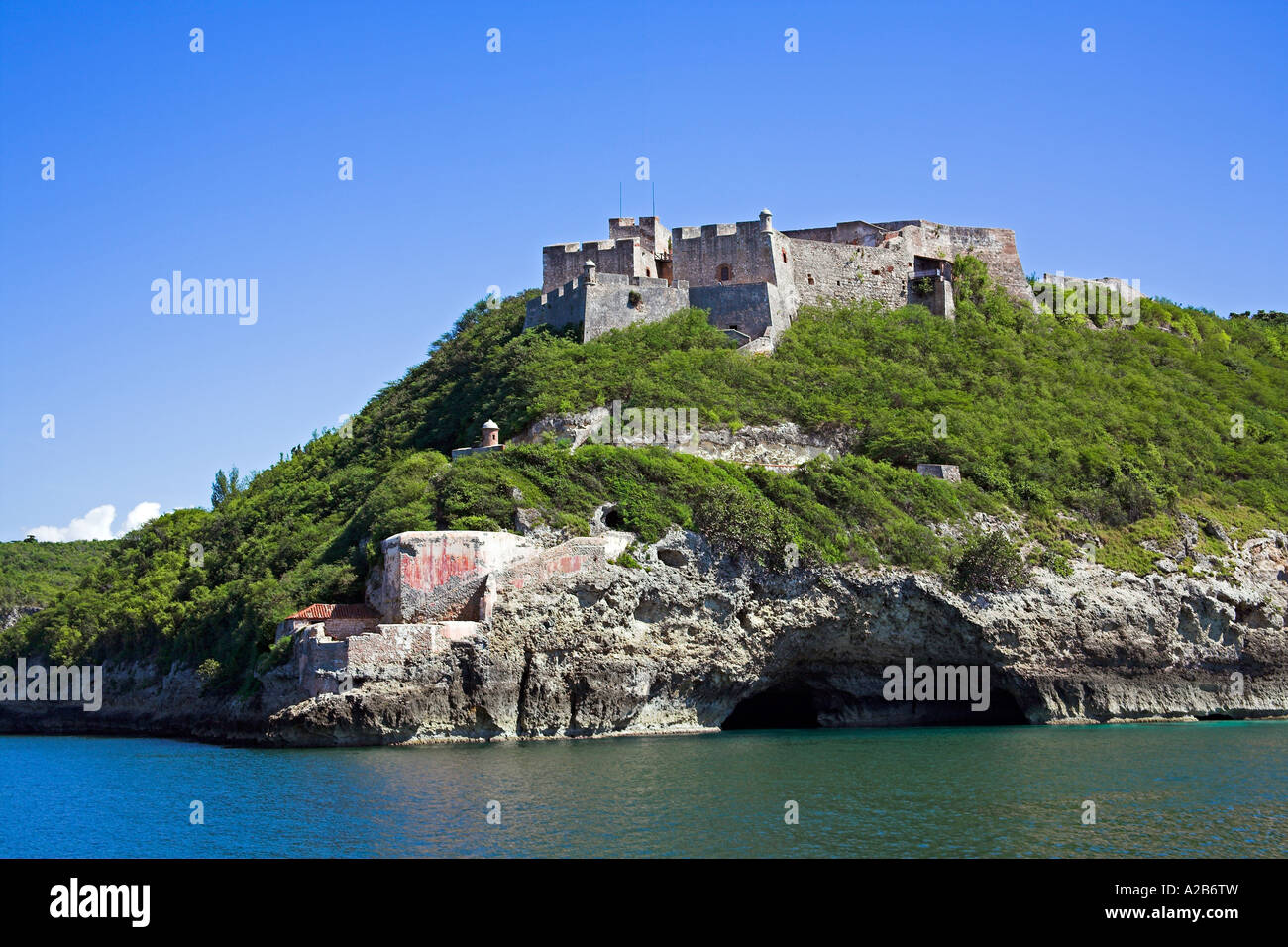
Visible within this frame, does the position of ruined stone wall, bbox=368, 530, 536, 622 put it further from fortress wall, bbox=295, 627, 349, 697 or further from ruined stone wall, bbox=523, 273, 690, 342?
ruined stone wall, bbox=523, 273, 690, 342

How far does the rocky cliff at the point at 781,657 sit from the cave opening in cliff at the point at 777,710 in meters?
0.08

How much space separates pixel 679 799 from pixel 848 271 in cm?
3715

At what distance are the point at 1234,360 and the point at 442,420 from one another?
40417 mm

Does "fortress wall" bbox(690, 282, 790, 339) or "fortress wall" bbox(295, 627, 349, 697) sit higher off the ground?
"fortress wall" bbox(690, 282, 790, 339)

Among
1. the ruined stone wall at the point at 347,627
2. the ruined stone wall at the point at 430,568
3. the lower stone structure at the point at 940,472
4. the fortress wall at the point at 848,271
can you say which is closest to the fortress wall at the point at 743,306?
the fortress wall at the point at 848,271

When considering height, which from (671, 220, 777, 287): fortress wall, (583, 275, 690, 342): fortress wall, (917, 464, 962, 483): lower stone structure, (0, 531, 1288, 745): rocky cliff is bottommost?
(0, 531, 1288, 745): rocky cliff

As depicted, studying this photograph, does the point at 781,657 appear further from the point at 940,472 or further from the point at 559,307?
the point at 559,307

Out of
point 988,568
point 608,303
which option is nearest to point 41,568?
point 608,303

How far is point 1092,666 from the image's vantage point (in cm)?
4297

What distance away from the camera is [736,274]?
53938mm

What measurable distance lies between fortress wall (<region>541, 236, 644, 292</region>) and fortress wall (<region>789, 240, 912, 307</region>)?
6.99m

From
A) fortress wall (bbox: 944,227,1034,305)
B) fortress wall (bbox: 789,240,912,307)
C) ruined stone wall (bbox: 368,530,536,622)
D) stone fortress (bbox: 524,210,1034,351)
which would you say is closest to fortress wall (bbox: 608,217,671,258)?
stone fortress (bbox: 524,210,1034,351)

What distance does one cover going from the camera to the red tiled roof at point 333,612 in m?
37.7

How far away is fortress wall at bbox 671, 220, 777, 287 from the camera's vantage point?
53.7 meters
